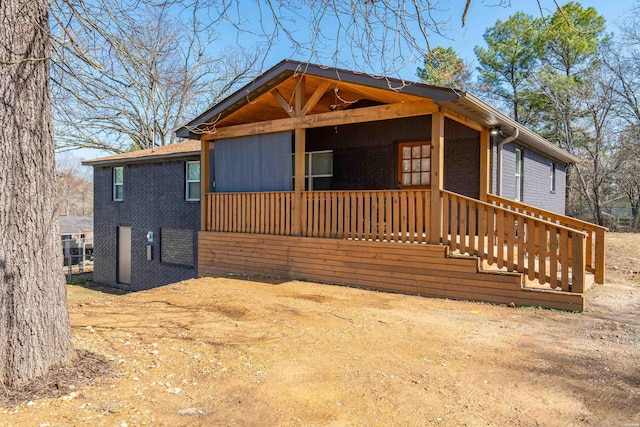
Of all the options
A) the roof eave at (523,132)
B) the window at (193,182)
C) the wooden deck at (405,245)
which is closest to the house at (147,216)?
the window at (193,182)

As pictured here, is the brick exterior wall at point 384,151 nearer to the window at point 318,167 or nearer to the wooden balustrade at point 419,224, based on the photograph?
the window at point 318,167

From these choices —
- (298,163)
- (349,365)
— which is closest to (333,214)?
(298,163)

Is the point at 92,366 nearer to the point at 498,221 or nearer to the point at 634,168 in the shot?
the point at 498,221

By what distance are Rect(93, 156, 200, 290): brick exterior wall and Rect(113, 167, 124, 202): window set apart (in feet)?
0.63

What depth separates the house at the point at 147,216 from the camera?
13.1 m

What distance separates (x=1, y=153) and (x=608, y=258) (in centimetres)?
1296

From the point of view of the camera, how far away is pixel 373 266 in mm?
7480

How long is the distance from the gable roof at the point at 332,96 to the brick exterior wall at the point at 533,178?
561 mm

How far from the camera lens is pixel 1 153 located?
3121 mm

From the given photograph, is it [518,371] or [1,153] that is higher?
[1,153]

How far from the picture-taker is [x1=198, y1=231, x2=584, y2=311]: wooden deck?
20.2ft

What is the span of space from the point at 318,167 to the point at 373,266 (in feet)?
14.8

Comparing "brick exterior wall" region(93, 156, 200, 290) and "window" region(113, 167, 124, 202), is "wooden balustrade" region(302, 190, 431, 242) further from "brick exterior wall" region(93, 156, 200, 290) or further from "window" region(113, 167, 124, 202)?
"window" region(113, 167, 124, 202)

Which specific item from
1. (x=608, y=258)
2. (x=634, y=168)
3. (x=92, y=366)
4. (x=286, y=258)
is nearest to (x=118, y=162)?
(x=286, y=258)
